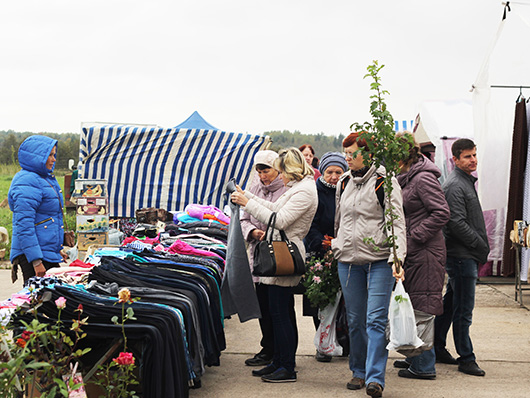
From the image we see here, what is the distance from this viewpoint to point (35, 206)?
17.1 ft

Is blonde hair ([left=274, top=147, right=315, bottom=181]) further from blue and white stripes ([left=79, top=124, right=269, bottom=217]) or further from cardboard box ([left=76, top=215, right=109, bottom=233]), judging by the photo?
blue and white stripes ([left=79, top=124, right=269, bottom=217])

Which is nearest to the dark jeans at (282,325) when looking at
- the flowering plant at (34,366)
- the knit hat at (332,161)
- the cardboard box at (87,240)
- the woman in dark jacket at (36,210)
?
the knit hat at (332,161)

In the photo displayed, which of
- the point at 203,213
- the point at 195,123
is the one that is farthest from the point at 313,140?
the point at 203,213

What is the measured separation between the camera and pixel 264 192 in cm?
541

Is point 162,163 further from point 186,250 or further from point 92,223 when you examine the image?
point 186,250

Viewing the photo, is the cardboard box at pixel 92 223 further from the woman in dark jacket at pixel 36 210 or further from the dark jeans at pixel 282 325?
the dark jeans at pixel 282 325

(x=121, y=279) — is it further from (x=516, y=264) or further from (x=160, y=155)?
(x=160, y=155)

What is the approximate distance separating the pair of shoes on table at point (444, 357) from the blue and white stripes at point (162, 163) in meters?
5.71

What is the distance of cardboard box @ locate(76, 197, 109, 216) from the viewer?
7211mm

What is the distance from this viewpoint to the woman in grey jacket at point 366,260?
14.6 ft

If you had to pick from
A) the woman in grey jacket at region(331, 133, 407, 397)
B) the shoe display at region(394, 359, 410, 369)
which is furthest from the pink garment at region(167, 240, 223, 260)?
the shoe display at region(394, 359, 410, 369)

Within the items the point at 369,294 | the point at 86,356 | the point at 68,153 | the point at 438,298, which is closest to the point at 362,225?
the point at 369,294

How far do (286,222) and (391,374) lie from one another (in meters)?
1.49

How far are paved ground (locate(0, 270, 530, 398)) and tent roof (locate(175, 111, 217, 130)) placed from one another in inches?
312
